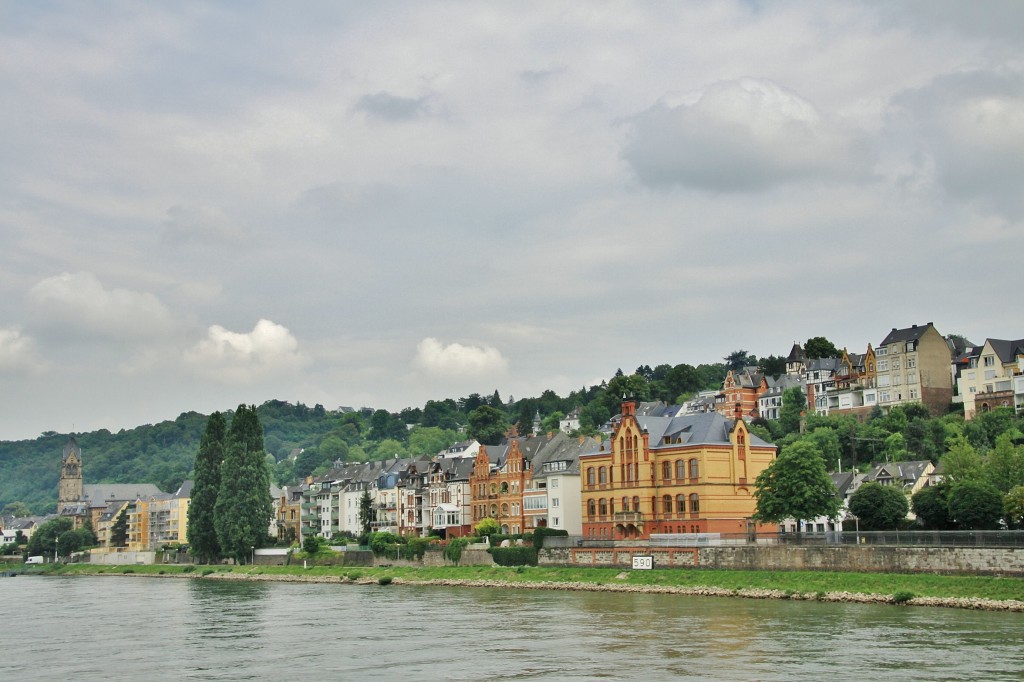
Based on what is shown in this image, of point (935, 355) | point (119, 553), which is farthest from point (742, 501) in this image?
point (119, 553)

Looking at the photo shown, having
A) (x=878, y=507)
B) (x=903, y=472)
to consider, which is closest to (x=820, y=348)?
(x=903, y=472)

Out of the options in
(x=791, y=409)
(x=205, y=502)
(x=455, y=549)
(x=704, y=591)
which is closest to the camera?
(x=704, y=591)

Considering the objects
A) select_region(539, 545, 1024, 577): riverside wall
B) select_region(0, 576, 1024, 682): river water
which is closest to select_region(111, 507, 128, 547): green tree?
select_region(0, 576, 1024, 682): river water

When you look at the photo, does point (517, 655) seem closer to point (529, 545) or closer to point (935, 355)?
point (529, 545)

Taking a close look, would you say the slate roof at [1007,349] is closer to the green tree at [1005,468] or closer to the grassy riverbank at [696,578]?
the green tree at [1005,468]

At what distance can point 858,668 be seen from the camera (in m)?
40.6

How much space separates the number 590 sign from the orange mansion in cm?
942

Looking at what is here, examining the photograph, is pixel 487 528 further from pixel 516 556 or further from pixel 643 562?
pixel 643 562

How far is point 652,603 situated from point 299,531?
10966cm

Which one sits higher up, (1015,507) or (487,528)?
(1015,507)

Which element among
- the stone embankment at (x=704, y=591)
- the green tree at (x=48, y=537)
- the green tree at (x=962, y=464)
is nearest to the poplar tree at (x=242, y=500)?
the stone embankment at (x=704, y=591)

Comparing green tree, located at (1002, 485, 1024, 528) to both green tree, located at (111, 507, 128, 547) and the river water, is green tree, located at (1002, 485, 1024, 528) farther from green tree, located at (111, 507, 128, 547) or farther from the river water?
green tree, located at (111, 507, 128, 547)

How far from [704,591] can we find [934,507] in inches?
759

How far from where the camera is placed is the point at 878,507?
79938 millimetres
